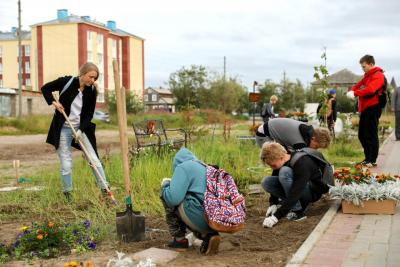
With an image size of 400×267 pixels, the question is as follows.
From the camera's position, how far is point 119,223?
446 centimetres

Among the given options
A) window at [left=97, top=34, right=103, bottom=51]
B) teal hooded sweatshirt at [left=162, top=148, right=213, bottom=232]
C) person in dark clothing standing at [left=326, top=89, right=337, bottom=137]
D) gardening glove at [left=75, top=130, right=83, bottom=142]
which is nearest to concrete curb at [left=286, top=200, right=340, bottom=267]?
teal hooded sweatshirt at [left=162, top=148, right=213, bottom=232]

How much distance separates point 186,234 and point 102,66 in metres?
64.1

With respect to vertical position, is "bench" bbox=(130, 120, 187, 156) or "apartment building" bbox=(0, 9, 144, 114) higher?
"apartment building" bbox=(0, 9, 144, 114)

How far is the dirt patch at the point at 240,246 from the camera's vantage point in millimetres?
3863

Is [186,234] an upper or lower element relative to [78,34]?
lower

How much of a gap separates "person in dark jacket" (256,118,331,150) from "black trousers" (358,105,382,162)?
9.71ft

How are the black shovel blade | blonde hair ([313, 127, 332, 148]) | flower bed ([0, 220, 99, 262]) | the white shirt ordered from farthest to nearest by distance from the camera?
the white shirt
blonde hair ([313, 127, 332, 148])
the black shovel blade
flower bed ([0, 220, 99, 262])

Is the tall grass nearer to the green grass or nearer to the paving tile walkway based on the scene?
the paving tile walkway

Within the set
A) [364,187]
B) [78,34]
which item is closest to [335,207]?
[364,187]

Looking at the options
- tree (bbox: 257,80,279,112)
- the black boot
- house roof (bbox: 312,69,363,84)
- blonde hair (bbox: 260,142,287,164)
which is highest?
house roof (bbox: 312,69,363,84)

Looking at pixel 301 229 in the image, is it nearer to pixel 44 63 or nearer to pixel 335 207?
pixel 335 207

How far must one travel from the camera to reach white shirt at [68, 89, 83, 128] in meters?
6.26

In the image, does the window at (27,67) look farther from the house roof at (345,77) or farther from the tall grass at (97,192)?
the tall grass at (97,192)

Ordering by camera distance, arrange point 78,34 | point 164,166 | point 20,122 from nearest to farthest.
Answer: point 164,166 → point 20,122 → point 78,34
